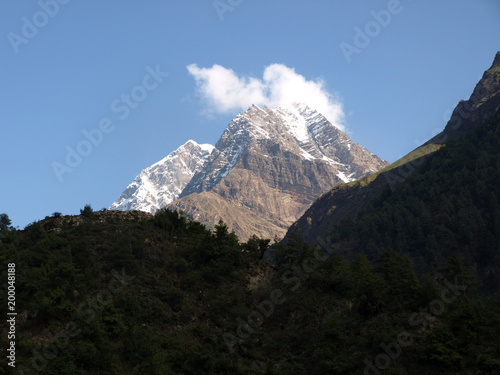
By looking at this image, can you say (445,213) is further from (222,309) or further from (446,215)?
(222,309)

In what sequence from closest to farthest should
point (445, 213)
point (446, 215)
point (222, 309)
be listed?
point (222, 309) → point (446, 215) → point (445, 213)

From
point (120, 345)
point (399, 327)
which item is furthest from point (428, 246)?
point (120, 345)

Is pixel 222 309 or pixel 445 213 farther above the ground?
pixel 445 213

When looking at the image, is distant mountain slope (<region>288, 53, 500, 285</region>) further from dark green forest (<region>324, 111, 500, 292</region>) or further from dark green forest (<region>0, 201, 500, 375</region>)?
dark green forest (<region>0, 201, 500, 375</region>)

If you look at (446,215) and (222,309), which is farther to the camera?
(446,215)

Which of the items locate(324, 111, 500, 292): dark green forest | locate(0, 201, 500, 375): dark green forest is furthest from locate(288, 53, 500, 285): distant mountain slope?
locate(0, 201, 500, 375): dark green forest

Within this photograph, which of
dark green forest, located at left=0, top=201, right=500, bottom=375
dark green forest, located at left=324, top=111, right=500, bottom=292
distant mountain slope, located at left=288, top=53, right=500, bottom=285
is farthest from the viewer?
distant mountain slope, located at left=288, top=53, right=500, bottom=285

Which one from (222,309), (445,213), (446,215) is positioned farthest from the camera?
(445,213)

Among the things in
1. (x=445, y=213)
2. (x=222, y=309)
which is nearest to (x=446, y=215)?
(x=445, y=213)

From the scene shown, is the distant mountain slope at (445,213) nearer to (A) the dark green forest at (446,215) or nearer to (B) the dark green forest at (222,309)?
(A) the dark green forest at (446,215)

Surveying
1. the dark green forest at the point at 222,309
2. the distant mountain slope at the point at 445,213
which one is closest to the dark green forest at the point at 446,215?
the distant mountain slope at the point at 445,213

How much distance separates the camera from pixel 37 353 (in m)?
30.5

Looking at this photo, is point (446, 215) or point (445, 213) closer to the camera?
point (446, 215)

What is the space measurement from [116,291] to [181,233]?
1747 cm
